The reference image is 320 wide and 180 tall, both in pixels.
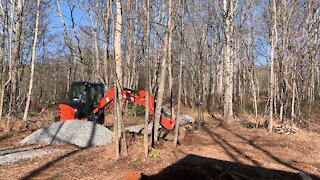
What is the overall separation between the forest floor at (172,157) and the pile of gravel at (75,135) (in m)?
0.70

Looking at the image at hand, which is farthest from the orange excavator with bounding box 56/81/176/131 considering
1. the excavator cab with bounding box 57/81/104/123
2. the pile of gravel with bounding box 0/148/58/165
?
the pile of gravel with bounding box 0/148/58/165

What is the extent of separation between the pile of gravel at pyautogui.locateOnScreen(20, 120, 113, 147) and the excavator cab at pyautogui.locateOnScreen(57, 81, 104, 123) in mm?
1661

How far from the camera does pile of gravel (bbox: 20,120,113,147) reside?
13109 mm

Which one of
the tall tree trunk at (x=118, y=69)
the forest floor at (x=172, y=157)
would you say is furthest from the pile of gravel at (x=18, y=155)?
the tall tree trunk at (x=118, y=69)

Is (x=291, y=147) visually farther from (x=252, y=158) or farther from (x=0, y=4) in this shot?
(x=0, y=4)

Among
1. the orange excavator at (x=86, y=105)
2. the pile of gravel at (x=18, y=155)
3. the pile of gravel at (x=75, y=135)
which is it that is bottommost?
the pile of gravel at (x=18, y=155)

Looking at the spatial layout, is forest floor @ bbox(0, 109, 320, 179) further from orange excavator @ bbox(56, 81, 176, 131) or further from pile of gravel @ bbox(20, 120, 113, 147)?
orange excavator @ bbox(56, 81, 176, 131)

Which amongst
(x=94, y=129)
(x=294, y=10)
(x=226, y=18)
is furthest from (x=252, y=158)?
(x=294, y=10)

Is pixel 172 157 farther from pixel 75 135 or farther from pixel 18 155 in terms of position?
pixel 75 135

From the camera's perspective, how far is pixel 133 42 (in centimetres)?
2786

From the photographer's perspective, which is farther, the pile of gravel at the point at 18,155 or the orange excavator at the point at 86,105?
the orange excavator at the point at 86,105

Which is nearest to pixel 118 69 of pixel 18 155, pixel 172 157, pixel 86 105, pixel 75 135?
pixel 172 157

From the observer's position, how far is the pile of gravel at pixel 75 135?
1311cm

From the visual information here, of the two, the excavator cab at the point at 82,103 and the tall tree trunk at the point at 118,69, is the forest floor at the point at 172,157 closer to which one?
the tall tree trunk at the point at 118,69
